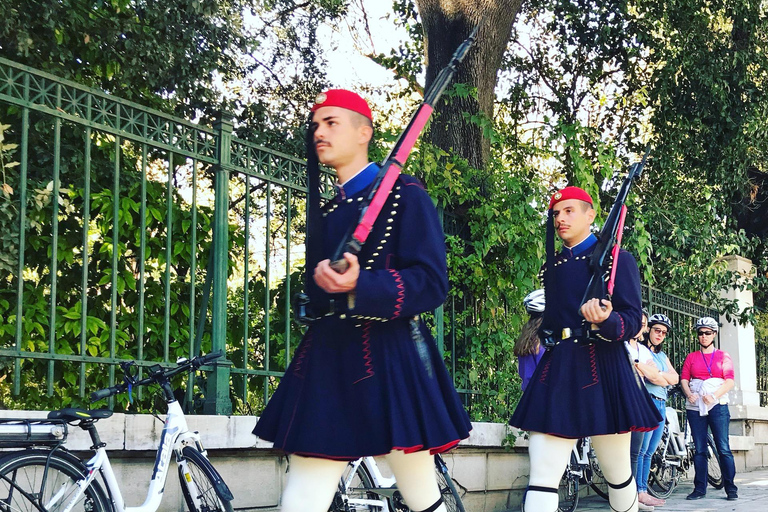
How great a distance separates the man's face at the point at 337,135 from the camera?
3.32 metres

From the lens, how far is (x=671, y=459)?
11227mm

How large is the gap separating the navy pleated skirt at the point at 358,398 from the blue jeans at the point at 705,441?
8257mm

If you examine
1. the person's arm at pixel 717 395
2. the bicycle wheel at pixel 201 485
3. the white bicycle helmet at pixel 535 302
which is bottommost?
the bicycle wheel at pixel 201 485

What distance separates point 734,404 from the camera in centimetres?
1539

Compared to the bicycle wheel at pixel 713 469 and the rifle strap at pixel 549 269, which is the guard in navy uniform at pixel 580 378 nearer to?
the rifle strap at pixel 549 269

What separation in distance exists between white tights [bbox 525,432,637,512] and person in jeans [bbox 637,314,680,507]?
4134 mm

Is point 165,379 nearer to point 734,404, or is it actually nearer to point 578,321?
point 578,321

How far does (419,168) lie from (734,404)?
9.36 m

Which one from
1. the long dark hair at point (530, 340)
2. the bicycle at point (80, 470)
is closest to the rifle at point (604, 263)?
the bicycle at point (80, 470)

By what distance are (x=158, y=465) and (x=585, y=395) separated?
2.20 m

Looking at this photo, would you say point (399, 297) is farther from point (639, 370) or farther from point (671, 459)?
point (671, 459)

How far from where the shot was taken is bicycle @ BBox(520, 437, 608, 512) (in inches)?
346

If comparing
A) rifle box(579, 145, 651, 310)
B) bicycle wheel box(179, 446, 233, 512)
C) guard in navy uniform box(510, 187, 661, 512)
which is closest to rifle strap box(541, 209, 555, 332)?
guard in navy uniform box(510, 187, 661, 512)

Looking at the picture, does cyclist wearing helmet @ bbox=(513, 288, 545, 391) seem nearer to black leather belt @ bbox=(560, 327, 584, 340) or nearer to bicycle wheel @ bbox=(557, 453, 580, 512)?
bicycle wheel @ bbox=(557, 453, 580, 512)
